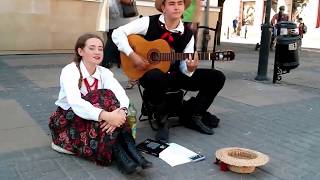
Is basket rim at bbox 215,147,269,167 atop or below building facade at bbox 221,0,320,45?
below

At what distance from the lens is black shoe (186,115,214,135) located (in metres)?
4.63

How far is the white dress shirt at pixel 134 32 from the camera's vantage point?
430 cm

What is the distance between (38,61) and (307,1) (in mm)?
28751

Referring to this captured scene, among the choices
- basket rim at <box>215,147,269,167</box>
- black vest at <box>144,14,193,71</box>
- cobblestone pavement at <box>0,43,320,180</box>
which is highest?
black vest at <box>144,14,193,71</box>

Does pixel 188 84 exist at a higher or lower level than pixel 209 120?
higher

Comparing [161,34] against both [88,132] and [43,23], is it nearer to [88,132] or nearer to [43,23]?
[88,132]

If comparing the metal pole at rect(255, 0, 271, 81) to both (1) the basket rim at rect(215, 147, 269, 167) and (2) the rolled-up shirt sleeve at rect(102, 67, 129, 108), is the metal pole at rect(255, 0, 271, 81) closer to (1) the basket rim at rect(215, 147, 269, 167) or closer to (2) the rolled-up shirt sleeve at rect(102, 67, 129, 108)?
(1) the basket rim at rect(215, 147, 269, 167)

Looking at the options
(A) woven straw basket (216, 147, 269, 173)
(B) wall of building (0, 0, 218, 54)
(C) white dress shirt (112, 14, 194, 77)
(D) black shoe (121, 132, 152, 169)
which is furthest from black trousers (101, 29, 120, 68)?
(B) wall of building (0, 0, 218, 54)

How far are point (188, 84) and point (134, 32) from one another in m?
0.82

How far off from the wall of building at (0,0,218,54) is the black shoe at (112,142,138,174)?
301 inches

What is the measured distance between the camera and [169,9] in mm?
4312

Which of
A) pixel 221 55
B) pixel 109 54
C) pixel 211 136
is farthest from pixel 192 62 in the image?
pixel 109 54

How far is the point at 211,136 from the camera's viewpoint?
4562 mm

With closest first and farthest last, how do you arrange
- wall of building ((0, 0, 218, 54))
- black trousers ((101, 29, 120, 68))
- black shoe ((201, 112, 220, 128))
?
black shoe ((201, 112, 220, 128)), black trousers ((101, 29, 120, 68)), wall of building ((0, 0, 218, 54))
